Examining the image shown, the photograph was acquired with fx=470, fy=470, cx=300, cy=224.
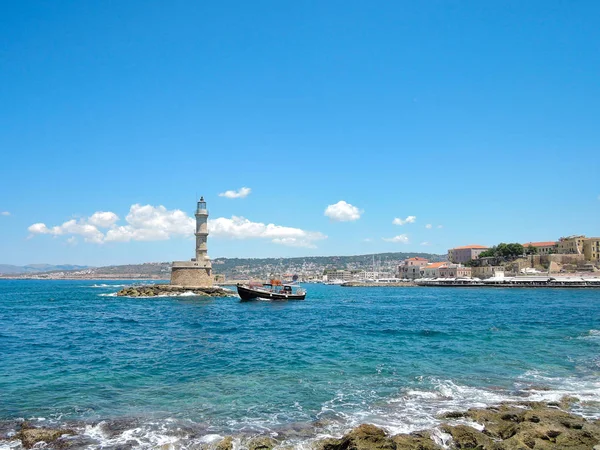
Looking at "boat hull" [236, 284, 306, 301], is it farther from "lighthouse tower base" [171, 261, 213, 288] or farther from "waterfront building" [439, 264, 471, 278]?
"waterfront building" [439, 264, 471, 278]

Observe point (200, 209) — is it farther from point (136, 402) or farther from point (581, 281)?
point (581, 281)

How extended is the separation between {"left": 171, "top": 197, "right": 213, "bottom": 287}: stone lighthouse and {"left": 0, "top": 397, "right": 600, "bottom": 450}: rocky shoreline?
52246 mm

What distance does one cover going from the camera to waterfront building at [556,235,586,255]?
10706 cm

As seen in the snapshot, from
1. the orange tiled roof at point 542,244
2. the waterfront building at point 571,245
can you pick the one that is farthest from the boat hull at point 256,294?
the orange tiled roof at point 542,244

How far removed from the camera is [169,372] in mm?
16750

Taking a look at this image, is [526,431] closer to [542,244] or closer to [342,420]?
[342,420]

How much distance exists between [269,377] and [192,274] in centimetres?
4879

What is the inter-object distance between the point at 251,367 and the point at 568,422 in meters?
10.6

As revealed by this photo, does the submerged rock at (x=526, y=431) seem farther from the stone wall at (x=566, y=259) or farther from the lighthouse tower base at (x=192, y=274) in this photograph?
the stone wall at (x=566, y=259)

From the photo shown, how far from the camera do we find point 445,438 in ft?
32.6

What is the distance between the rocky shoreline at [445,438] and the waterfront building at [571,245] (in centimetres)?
11009

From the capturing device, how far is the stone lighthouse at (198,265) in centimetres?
6269

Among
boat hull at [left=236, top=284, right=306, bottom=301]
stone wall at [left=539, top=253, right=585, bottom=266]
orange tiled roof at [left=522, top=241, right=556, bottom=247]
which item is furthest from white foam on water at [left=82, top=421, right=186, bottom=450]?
orange tiled roof at [left=522, top=241, right=556, bottom=247]

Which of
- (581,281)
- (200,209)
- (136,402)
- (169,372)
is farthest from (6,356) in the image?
(581,281)
